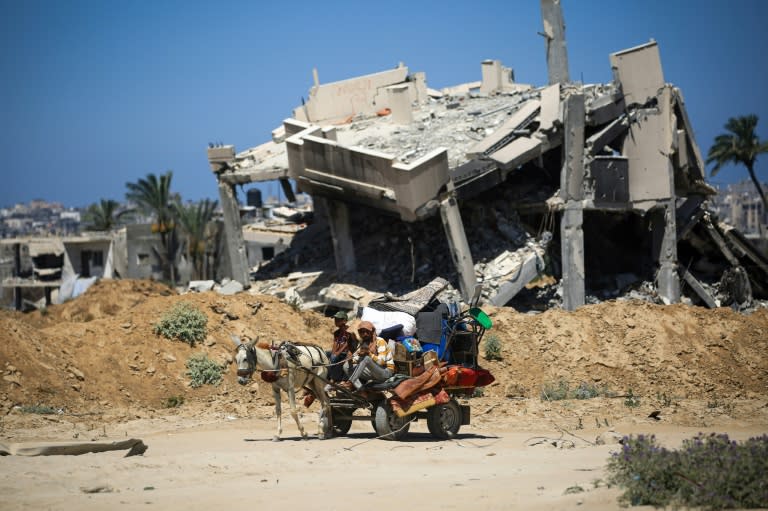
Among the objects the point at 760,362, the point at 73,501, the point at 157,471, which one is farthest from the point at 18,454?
the point at 760,362

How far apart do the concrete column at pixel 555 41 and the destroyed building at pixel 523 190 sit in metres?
0.04

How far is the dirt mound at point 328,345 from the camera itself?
19.0 meters

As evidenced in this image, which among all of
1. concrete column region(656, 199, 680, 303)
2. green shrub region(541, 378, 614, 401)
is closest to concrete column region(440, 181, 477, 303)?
green shrub region(541, 378, 614, 401)

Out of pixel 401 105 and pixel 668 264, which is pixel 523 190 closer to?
pixel 668 264

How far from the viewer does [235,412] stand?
1847 cm

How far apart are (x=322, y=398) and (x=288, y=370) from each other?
66cm

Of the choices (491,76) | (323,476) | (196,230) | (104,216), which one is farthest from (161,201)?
(323,476)

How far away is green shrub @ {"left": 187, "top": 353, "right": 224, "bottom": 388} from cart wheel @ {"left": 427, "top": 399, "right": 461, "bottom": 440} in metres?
6.88

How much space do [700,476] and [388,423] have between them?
6.09 m

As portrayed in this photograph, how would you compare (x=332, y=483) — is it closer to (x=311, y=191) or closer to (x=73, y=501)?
(x=73, y=501)

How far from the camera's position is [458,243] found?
26.6 m

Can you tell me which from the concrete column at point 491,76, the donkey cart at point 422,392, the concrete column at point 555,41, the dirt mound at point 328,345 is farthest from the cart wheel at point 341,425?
the concrete column at point 491,76

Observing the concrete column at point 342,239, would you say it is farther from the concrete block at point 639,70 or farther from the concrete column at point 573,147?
the concrete block at point 639,70

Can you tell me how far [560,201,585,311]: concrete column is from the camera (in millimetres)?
28172
